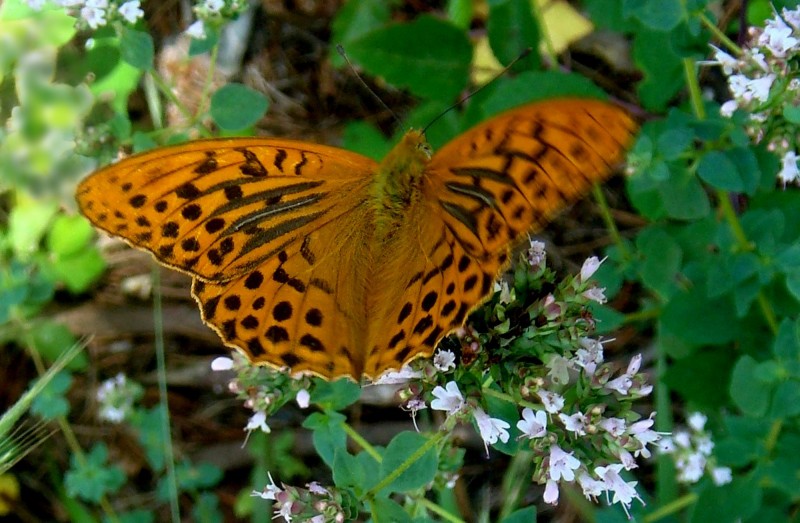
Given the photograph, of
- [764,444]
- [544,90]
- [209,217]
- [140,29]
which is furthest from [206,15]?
[764,444]

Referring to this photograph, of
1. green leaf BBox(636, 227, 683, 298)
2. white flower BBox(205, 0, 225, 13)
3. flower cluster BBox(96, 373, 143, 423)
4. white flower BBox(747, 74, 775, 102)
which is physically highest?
white flower BBox(747, 74, 775, 102)

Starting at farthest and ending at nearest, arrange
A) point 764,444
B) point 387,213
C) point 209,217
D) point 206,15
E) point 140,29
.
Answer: point 140,29, point 206,15, point 764,444, point 387,213, point 209,217

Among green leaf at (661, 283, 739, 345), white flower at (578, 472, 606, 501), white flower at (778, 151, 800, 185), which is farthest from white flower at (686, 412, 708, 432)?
white flower at (578, 472, 606, 501)

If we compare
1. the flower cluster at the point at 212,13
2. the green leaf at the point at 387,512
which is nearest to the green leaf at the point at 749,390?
the green leaf at the point at 387,512

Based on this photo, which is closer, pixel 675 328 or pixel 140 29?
pixel 675 328

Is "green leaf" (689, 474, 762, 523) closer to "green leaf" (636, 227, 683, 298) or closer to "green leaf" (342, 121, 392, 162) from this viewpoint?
"green leaf" (636, 227, 683, 298)

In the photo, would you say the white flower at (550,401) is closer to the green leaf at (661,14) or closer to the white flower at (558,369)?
the white flower at (558,369)

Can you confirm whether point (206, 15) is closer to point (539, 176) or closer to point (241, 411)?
point (539, 176)
